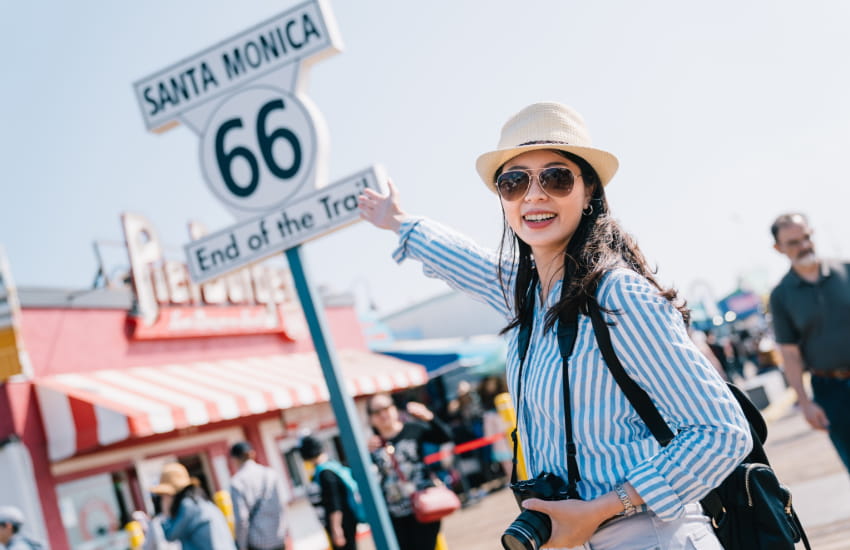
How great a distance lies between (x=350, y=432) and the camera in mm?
4055

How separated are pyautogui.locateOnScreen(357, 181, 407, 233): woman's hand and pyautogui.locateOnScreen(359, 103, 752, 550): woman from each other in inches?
27.0

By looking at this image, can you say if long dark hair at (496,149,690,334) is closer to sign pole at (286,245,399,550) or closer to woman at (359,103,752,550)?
woman at (359,103,752,550)

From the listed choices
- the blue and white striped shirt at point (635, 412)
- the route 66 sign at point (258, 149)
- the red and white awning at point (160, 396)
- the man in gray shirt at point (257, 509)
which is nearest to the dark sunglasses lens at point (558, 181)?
the blue and white striped shirt at point (635, 412)

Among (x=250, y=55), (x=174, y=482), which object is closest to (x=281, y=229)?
(x=250, y=55)

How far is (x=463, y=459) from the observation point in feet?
48.8

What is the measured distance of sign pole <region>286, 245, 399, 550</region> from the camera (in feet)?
13.3

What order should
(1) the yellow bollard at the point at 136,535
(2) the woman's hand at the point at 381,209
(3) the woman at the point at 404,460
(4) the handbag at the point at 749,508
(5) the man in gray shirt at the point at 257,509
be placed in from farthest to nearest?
(1) the yellow bollard at the point at 136,535
(5) the man in gray shirt at the point at 257,509
(3) the woman at the point at 404,460
(2) the woman's hand at the point at 381,209
(4) the handbag at the point at 749,508

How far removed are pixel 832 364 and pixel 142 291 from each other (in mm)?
11220

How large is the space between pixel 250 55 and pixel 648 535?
316 cm

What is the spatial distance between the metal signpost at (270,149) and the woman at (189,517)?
2.83 meters

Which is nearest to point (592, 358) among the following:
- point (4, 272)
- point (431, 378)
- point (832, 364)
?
point (832, 364)

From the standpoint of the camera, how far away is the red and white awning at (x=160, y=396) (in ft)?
35.7

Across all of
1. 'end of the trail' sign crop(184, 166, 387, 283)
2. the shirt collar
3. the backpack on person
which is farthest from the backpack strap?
the backpack on person

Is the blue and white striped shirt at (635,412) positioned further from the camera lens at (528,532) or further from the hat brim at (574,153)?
the hat brim at (574,153)
